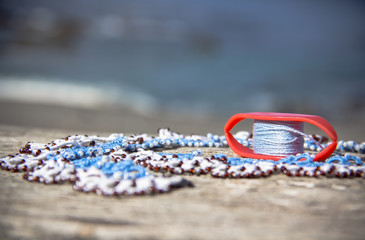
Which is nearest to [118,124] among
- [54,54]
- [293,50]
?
[54,54]

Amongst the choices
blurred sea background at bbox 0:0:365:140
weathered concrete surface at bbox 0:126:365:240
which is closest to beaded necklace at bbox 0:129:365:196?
weathered concrete surface at bbox 0:126:365:240

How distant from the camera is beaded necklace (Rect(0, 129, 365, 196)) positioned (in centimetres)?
156

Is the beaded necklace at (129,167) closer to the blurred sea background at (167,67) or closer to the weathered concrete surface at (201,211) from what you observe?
the weathered concrete surface at (201,211)

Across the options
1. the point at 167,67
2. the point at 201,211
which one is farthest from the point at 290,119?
the point at 167,67

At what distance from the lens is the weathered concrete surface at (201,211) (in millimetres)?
1208

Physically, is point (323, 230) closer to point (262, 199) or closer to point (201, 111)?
point (262, 199)

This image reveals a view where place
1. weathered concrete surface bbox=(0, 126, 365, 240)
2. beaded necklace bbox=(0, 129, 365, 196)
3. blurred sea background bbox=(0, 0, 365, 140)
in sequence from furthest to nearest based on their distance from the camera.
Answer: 1. blurred sea background bbox=(0, 0, 365, 140)
2. beaded necklace bbox=(0, 129, 365, 196)
3. weathered concrete surface bbox=(0, 126, 365, 240)

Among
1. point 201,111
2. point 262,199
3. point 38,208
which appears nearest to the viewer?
point 38,208

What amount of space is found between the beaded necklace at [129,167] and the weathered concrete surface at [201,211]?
38 mm

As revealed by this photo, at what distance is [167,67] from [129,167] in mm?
12213

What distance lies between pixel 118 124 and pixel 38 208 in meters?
5.29

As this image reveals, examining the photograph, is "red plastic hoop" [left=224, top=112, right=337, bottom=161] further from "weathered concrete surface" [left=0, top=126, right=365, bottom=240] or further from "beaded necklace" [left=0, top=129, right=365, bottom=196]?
"weathered concrete surface" [left=0, top=126, right=365, bottom=240]

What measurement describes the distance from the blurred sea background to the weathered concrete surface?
4.65 meters

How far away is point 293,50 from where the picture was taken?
1619 cm
